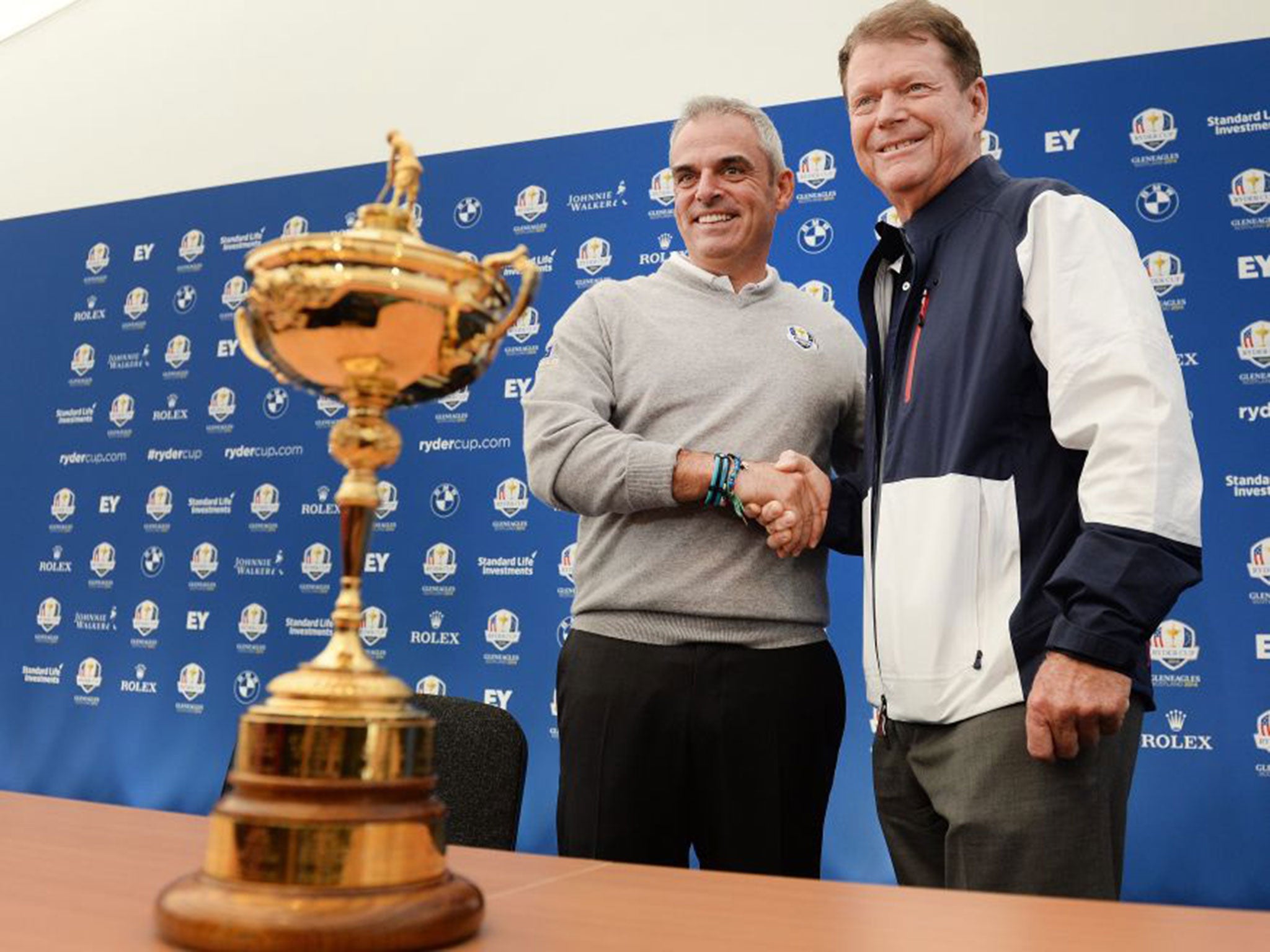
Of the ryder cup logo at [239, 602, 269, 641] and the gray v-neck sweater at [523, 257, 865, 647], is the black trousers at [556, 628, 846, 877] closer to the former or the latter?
the gray v-neck sweater at [523, 257, 865, 647]

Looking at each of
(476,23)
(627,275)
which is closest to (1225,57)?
(627,275)

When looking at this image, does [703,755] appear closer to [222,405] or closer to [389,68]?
[222,405]

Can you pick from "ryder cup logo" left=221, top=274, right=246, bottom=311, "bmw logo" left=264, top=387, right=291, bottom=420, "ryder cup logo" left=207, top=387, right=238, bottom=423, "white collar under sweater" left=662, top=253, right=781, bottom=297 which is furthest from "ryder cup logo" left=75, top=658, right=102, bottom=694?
"white collar under sweater" left=662, top=253, right=781, bottom=297

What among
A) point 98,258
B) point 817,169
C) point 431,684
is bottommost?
point 431,684

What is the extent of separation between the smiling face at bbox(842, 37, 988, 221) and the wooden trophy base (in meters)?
1.20

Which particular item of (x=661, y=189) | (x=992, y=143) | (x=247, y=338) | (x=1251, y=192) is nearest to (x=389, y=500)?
(x=661, y=189)

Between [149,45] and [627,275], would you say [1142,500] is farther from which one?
[149,45]

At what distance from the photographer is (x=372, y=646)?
3928 mm

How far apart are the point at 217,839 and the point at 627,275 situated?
3.38 meters

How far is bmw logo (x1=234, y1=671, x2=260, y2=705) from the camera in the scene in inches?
161

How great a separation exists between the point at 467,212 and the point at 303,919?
151 inches

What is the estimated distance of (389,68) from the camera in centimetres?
443

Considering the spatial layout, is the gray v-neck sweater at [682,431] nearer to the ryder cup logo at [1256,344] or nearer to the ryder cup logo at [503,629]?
the ryder cup logo at [1256,344]

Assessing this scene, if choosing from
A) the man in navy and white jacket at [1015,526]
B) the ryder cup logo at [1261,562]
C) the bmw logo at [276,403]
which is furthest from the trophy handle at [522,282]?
the bmw logo at [276,403]
